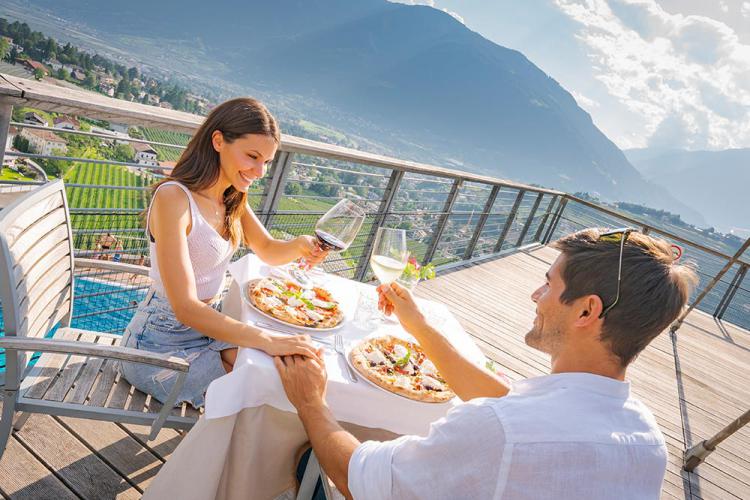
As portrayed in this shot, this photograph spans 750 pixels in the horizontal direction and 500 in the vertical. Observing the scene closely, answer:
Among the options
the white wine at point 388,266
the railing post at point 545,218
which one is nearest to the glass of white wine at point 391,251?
the white wine at point 388,266

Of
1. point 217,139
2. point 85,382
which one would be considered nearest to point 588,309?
point 217,139

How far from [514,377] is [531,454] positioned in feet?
8.97

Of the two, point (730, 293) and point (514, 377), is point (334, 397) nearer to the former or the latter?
point (514, 377)

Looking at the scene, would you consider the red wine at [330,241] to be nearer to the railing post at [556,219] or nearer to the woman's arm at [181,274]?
the woman's arm at [181,274]

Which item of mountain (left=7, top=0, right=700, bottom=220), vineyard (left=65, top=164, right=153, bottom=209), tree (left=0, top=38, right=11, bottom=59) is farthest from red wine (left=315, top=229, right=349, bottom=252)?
mountain (left=7, top=0, right=700, bottom=220)

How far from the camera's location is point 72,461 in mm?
1694

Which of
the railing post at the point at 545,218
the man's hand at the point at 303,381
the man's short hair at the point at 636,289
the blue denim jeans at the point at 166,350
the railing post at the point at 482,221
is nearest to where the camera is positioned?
the man's short hair at the point at 636,289

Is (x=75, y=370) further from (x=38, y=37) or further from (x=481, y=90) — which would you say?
(x=481, y=90)

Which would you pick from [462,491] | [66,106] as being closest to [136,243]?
[66,106]

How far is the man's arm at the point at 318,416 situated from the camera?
0.99 meters

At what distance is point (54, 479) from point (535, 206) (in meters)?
7.25

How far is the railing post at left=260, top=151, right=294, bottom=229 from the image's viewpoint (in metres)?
2.77

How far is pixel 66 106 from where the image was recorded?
1560 mm

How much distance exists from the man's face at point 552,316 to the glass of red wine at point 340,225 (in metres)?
0.61
